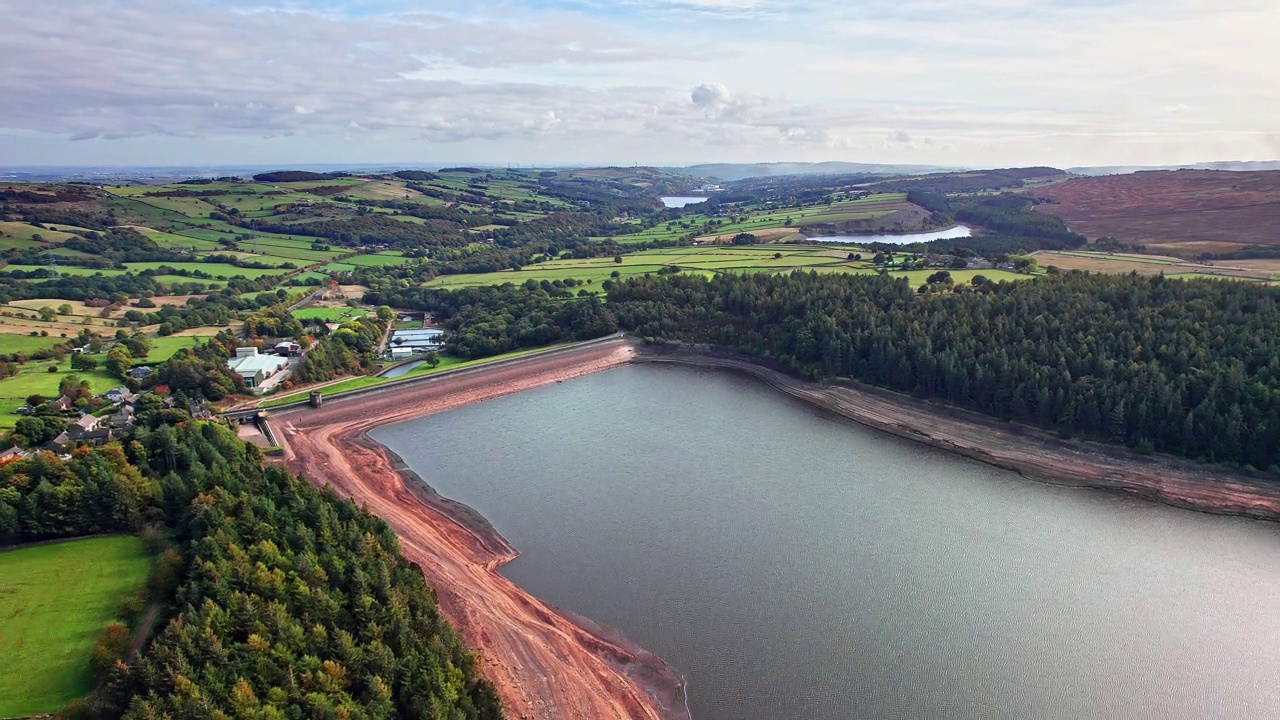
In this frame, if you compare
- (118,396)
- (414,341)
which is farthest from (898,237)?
(118,396)

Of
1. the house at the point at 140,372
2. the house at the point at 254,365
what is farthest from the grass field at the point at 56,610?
the house at the point at 254,365

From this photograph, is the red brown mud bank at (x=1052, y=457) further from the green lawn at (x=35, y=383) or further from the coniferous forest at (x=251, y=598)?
the green lawn at (x=35, y=383)

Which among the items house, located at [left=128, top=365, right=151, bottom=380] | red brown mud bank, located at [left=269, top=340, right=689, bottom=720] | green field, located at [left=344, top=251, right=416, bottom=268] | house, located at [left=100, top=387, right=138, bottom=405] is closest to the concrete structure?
red brown mud bank, located at [left=269, top=340, right=689, bottom=720]

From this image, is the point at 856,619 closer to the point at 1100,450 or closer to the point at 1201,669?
the point at 1201,669

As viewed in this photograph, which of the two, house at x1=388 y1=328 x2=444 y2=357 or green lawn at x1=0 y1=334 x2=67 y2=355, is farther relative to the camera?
house at x1=388 y1=328 x2=444 y2=357

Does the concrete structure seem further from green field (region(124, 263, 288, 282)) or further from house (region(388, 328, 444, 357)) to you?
green field (region(124, 263, 288, 282))

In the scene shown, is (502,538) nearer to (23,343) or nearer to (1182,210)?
(23,343)

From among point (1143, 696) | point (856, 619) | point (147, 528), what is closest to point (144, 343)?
point (147, 528)
